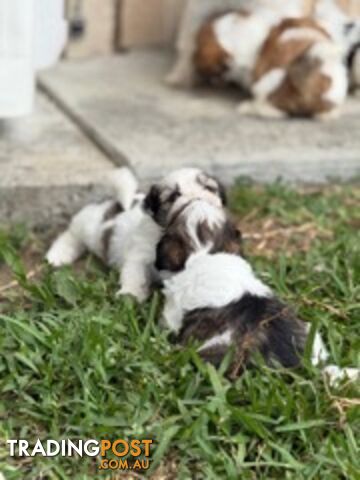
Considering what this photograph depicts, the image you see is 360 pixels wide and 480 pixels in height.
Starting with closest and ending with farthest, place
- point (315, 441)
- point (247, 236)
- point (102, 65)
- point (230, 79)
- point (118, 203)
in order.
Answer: point (315, 441) → point (118, 203) → point (247, 236) → point (230, 79) → point (102, 65)

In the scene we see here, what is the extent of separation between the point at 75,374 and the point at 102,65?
4476 millimetres

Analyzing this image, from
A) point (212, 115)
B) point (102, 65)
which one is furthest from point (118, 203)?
point (102, 65)

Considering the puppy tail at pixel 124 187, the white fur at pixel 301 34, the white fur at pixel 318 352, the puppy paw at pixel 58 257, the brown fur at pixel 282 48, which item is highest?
the white fur at pixel 318 352

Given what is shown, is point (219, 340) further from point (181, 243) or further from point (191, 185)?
point (191, 185)

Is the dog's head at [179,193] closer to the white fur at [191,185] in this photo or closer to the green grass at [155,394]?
the white fur at [191,185]

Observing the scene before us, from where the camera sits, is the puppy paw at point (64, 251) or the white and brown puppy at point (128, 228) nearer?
the white and brown puppy at point (128, 228)

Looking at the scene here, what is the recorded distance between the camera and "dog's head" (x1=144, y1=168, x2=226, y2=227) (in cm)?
434

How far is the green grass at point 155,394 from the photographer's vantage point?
3.48m

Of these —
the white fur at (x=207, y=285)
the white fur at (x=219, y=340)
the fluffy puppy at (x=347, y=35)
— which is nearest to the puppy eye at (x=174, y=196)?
the white fur at (x=207, y=285)

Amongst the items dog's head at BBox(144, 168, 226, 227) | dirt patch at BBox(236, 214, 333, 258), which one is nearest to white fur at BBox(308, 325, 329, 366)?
dog's head at BBox(144, 168, 226, 227)

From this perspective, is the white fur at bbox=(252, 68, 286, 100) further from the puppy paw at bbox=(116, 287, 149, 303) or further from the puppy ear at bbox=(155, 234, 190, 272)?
the puppy ear at bbox=(155, 234, 190, 272)

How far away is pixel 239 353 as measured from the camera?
3.87m

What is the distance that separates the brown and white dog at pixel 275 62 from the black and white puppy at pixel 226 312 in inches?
112

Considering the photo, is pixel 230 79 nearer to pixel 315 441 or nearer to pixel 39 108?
pixel 39 108
